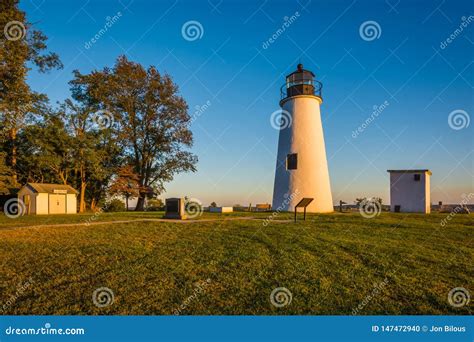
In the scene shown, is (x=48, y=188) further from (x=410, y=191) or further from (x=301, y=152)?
(x=410, y=191)

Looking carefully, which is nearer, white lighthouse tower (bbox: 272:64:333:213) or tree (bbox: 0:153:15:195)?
white lighthouse tower (bbox: 272:64:333:213)

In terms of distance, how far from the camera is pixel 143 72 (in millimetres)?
33969

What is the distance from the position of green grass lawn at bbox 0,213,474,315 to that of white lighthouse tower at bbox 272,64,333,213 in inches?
488

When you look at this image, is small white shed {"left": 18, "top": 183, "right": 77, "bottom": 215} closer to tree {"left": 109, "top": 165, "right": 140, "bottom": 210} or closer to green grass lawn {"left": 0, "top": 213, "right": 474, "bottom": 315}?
tree {"left": 109, "top": 165, "right": 140, "bottom": 210}

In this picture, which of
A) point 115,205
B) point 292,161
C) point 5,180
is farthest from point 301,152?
point 5,180

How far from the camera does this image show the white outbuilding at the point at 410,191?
25125 millimetres

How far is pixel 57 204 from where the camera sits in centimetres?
2878

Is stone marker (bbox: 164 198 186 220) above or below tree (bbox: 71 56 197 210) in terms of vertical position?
below

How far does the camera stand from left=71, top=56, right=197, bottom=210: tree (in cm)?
3269

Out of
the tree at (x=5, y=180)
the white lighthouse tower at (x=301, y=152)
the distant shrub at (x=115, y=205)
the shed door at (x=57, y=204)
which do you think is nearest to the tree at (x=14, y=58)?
the tree at (x=5, y=180)

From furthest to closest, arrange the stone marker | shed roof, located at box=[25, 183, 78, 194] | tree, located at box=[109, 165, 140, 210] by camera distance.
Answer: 1. tree, located at box=[109, 165, 140, 210]
2. shed roof, located at box=[25, 183, 78, 194]
3. the stone marker

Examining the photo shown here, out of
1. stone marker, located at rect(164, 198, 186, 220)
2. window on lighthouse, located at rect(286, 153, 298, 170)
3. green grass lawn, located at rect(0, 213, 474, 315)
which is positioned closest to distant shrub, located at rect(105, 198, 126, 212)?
stone marker, located at rect(164, 198, 186, 220)

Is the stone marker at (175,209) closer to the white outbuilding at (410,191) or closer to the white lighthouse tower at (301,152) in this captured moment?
the white lighthouse tower at (301,152)

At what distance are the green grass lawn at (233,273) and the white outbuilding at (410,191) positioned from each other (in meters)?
16.9
